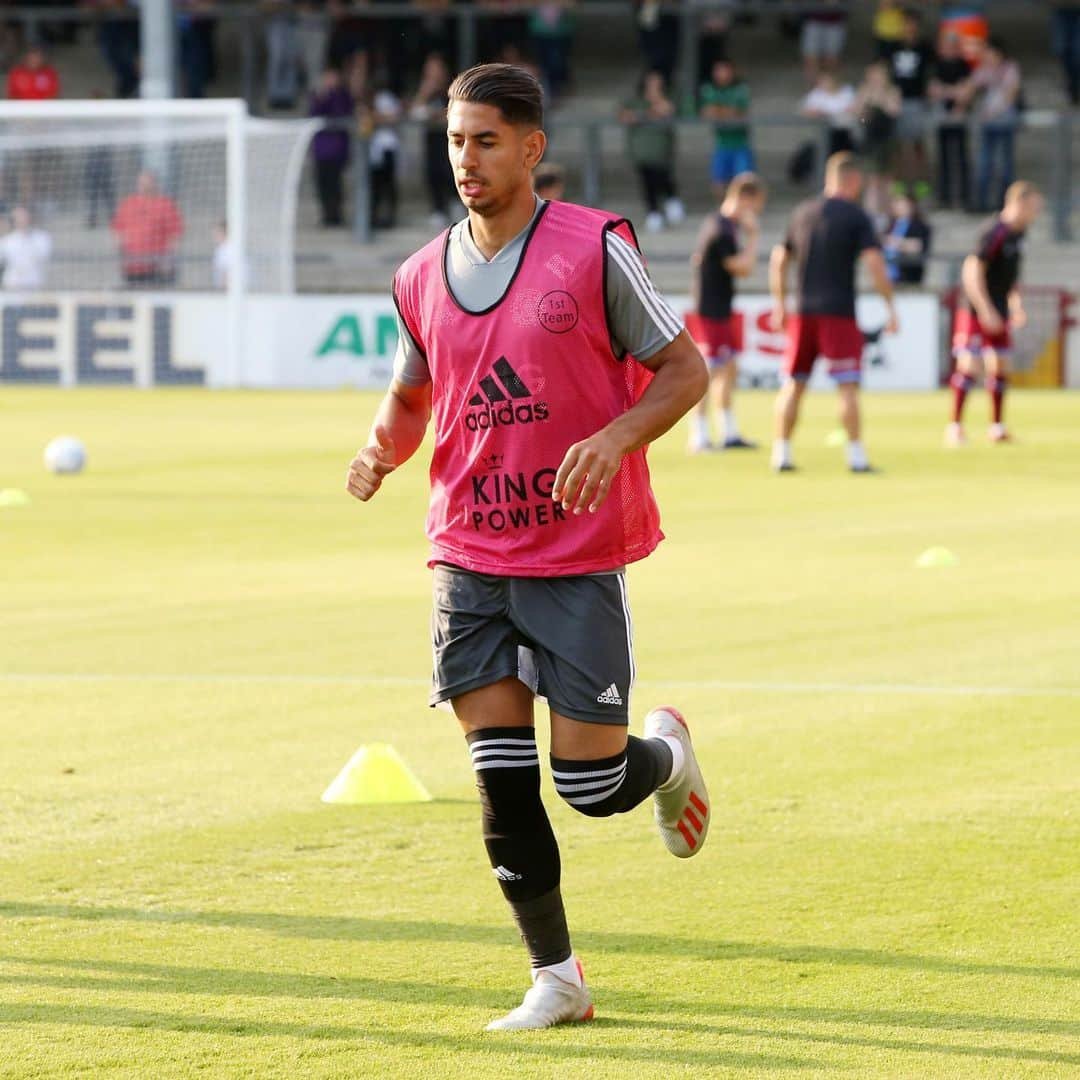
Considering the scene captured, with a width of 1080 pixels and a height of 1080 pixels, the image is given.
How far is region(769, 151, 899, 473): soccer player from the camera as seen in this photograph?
17.1 m

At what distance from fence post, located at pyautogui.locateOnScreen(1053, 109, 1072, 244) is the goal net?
1068 cm

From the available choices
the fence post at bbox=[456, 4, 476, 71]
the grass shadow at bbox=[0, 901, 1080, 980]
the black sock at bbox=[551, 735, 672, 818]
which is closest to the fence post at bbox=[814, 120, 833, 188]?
the fence post at bbox=[456, 4, 476, 71]

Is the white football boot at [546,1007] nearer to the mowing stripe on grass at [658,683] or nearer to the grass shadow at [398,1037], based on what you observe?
the grass shadow at [398,1037]

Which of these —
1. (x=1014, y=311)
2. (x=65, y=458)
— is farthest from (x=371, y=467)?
(x=1014, y=311)

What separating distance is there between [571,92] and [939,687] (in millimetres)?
30740

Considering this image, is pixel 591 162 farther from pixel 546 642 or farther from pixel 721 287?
pixel 546 642

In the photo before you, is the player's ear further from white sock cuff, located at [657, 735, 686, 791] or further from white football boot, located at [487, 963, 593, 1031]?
white football boot, located at [487, 963, 593, 1031]

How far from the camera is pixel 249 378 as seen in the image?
29406mm

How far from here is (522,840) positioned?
4648 millimetres

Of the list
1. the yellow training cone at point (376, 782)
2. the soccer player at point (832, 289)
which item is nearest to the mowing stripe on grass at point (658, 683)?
the yellow training cone at point (376, 782)

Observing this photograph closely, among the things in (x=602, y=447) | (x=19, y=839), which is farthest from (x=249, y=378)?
(x=602, y=447)

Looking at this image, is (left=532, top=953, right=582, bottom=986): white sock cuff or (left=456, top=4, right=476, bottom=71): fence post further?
(left=456, top=4, right=476, bottom=71): fence post

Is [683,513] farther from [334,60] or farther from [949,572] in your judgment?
[334,60]

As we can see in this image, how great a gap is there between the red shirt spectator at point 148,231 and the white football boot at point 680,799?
82.3 ft
